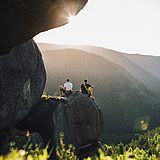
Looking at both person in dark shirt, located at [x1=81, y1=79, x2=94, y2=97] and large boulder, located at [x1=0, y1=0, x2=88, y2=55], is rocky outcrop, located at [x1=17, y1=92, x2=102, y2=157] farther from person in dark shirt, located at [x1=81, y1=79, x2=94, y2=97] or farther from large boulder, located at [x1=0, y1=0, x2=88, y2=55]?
large boulder, located at [x1=0, y1=0, x2=88, y2=55]

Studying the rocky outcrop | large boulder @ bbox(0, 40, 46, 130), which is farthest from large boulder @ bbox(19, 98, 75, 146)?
large boulder @ bbox(0, 40, 46, 130)

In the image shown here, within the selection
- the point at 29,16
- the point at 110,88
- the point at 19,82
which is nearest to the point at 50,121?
the point at 19,82

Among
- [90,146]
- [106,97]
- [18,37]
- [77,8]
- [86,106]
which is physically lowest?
[106,97]

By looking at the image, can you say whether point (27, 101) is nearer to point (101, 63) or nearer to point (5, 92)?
point (5, 92)

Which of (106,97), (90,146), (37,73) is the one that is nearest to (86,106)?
(90,146)

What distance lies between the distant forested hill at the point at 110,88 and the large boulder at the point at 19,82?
84.6m

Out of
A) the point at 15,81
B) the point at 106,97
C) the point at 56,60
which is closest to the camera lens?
the point at 15,81

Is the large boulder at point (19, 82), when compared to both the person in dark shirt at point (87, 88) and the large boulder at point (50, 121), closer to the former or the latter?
the large boulder at point (50, 121)

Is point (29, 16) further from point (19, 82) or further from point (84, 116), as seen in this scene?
point (84, 116)

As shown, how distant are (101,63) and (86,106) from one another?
129 metres

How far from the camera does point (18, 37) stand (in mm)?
11586

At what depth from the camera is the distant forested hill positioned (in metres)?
123

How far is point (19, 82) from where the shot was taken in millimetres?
22906

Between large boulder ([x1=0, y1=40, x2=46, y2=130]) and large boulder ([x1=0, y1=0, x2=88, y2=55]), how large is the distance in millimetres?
9277
